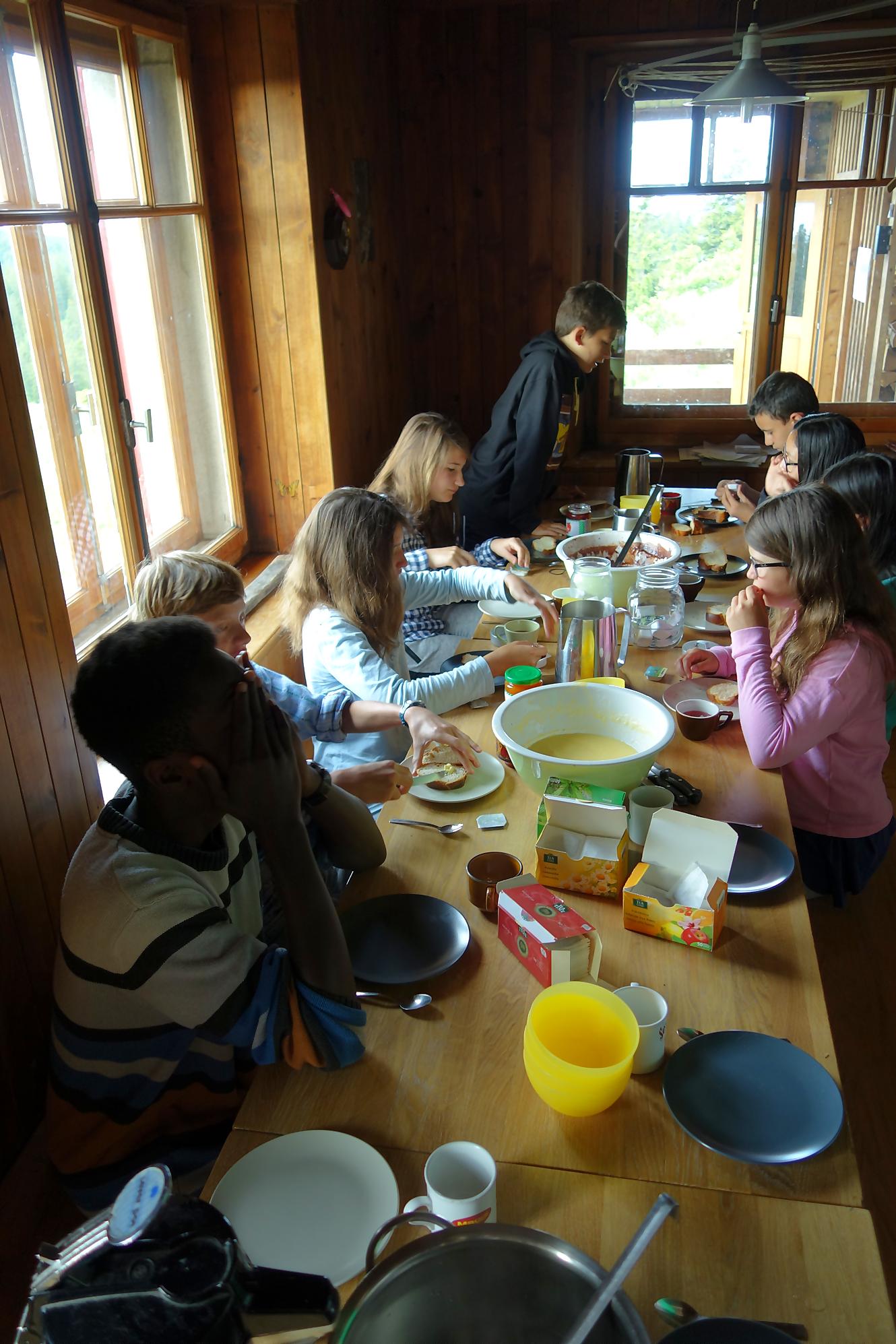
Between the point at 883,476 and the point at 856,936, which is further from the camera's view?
the point at 883,476

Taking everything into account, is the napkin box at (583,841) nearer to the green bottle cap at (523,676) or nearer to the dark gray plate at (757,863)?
the dark gray plate at (757,863)

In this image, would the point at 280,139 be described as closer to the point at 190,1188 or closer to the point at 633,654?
the point at 633,654

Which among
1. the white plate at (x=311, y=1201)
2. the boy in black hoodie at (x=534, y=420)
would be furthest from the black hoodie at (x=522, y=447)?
the white plate at (x=311, y=1201)

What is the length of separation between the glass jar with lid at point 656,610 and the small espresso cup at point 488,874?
1.04m

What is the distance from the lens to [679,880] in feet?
4.53

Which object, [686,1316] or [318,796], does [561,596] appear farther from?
[686,1316]

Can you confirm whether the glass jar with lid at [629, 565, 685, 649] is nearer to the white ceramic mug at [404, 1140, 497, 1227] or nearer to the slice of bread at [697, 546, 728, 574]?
the slice of bread at [697, 546, 728, 574]

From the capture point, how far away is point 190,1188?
4.24 feet

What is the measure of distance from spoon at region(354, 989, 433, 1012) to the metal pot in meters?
0.41

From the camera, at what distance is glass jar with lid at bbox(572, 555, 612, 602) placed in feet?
7.84

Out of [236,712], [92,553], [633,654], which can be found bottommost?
[633,654]

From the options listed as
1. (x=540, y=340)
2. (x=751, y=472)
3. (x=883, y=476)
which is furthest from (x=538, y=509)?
(x=883, y=476)

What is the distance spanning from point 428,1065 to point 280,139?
2.79 meters

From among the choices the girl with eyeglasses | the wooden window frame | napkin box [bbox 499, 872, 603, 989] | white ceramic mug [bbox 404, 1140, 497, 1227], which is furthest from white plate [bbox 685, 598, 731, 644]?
the wooden window frame
